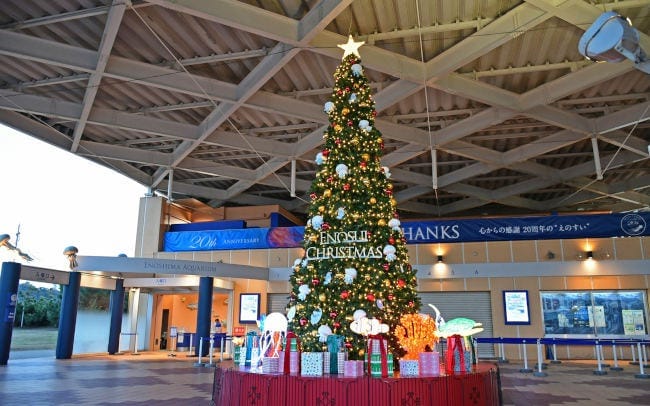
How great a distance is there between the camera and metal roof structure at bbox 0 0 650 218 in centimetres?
1043

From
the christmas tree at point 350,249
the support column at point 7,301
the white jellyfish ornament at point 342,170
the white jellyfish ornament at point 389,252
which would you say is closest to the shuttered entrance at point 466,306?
the christmas tree at point 350,249

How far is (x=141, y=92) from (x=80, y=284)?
686 cm

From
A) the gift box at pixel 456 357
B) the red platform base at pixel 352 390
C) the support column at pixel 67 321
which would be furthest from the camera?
the support column at pixel 67 321

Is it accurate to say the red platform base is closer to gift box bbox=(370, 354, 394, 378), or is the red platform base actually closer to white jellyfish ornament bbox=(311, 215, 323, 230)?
gift box bbox=(370, 354, 394, 378)

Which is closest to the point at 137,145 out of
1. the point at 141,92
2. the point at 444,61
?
the point at 141,92

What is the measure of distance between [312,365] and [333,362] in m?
0.33

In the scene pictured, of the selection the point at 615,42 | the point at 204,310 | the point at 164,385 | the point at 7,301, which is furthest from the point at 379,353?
the point at 7,301

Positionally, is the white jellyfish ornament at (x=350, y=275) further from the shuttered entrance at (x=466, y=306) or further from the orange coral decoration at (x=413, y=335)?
the shuttered entrance at (x=466, y=306)

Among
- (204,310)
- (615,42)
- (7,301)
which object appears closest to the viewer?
(615,42)

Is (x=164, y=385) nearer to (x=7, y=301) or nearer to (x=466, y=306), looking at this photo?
(x=7, y=301)

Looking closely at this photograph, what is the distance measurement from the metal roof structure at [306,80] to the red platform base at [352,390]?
22.4 ft

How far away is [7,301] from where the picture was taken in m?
13.3

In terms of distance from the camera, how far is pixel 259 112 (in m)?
15.8

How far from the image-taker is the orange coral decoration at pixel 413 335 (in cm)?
686
